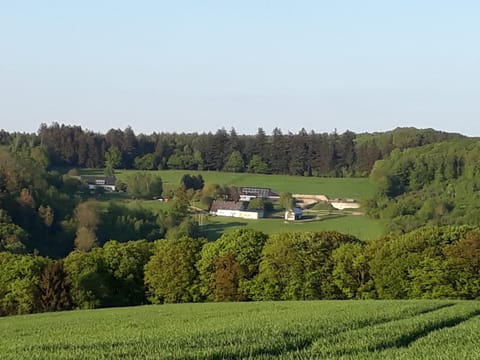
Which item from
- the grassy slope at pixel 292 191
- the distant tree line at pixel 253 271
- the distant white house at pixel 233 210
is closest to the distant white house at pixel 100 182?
the grassy slope at pixel 292 191

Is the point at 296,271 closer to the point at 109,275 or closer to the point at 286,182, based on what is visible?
the point at 109,275

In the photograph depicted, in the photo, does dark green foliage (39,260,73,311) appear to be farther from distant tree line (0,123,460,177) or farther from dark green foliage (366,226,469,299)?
distant tree line (0,123,460,177)

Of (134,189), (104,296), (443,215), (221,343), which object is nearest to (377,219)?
(443,215)

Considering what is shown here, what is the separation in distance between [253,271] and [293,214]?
67358 millimetres

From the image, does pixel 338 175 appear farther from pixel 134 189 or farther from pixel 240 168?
pixel 134 189

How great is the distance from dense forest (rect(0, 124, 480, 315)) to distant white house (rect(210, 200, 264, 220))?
5.28 metres

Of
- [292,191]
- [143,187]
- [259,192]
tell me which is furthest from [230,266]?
[143,187]

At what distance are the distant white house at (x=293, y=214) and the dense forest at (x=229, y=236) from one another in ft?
39.9

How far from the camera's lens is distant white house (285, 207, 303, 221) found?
136775 millimetres

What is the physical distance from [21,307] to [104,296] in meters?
7.26

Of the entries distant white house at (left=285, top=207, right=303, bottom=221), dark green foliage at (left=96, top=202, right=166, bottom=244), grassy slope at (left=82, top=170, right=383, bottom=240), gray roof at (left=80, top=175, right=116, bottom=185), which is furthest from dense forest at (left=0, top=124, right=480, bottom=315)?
distant white house at (left=285, top=207, right=303, bottom=221)

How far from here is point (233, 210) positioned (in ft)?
485

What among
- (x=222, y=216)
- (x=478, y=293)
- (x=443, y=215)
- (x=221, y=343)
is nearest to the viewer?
(x=221, y=343)

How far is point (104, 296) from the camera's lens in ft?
224
